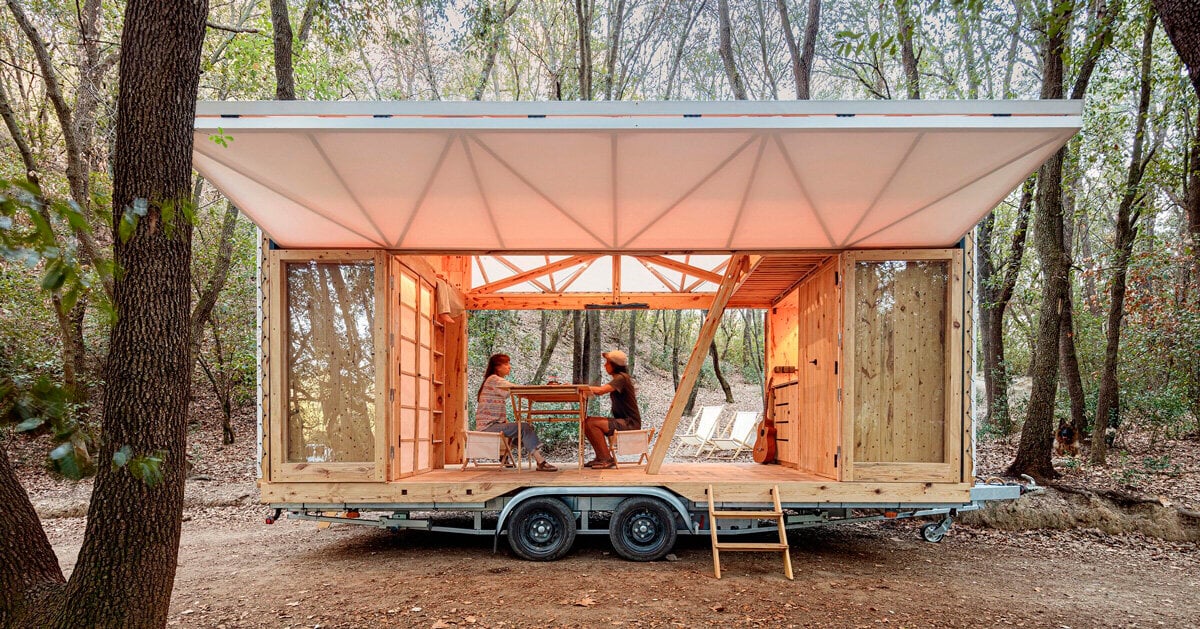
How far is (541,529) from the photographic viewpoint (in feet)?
17.9

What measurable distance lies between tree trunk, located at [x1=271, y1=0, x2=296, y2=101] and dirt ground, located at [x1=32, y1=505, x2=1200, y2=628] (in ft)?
14.7

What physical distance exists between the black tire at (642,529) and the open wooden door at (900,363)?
55.7 inches

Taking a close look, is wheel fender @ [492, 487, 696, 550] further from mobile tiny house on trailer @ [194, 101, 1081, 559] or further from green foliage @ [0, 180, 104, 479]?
green foliage @ [0, 180, 104, 479]

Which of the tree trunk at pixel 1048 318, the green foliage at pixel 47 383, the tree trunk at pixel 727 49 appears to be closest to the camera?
the green foliage at pixel 47 383

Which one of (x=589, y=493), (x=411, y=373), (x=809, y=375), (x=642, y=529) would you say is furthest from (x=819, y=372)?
(x=411, y=373)

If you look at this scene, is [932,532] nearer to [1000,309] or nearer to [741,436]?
[741,436]

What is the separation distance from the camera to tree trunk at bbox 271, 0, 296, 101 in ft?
24.7

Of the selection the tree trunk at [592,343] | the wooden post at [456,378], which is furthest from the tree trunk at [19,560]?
the tree trunk at [592,343]

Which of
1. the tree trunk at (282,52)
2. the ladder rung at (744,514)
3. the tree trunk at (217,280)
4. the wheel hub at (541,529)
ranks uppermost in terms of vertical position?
the tree trunk at (282,52)

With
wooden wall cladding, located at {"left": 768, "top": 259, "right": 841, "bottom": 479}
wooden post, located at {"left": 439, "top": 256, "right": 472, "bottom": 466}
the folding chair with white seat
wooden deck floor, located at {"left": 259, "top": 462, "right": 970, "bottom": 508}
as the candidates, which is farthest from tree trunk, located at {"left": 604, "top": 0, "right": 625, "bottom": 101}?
wooden deck floor, located at {"left": 259, "top": 462, "right": 970, "bottom": 508}

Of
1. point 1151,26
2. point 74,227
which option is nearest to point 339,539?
point 74,227

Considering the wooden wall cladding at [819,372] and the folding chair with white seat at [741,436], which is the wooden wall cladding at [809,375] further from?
the folding chair with white seat at [741,436]

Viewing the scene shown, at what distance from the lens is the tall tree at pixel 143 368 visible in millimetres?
2658

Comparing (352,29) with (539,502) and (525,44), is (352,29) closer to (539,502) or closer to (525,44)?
(525,44)
